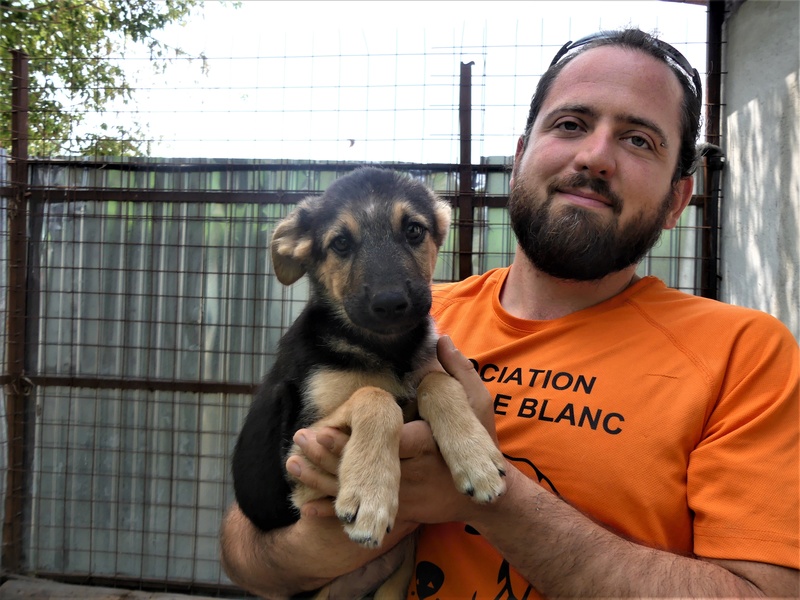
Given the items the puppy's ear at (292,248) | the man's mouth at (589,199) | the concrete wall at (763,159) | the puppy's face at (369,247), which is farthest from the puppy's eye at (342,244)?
the concrete wall at (763,159)

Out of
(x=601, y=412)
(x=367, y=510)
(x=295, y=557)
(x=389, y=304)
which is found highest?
(x=389, y=304)

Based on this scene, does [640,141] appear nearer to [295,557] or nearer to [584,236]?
[584,236]

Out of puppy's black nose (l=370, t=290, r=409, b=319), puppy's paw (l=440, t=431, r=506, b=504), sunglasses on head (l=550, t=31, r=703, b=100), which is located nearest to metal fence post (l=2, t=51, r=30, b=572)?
puppy's black nose (l=370, t=290, r=409, b=319)

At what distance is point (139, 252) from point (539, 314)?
13.2ft

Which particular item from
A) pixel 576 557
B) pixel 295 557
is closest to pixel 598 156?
pixel 576 557

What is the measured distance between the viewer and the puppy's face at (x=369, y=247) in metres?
2.17

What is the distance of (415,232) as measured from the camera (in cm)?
255

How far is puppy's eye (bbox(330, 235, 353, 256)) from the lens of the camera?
246 centimetres

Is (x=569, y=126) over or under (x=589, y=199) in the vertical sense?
over

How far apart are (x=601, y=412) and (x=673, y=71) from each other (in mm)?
1577

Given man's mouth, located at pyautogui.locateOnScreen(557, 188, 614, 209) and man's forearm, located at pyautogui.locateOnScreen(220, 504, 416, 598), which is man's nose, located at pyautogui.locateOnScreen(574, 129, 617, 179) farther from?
man's forearm, located at pyautogui.locateOnScreen(220, 504, 416, 598)

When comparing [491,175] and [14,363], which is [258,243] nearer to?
[491,175]

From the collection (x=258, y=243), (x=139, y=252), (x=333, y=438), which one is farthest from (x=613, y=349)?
(x=139, y=252)

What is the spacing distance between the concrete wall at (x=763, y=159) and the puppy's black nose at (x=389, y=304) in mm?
→ 2927
